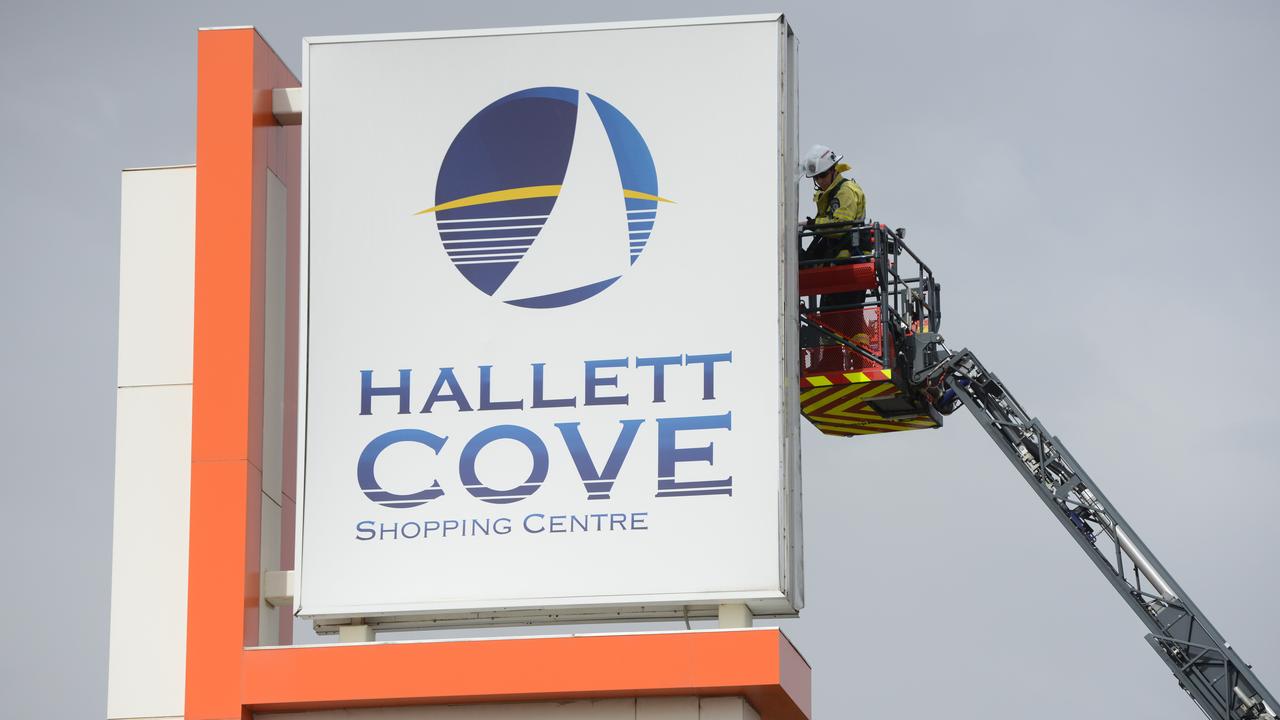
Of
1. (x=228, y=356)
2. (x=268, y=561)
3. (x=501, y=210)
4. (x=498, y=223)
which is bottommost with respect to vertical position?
(x=268, y=561)

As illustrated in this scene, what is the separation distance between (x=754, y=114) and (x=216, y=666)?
9938mm

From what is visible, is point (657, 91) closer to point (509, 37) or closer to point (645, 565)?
point (509, 37)

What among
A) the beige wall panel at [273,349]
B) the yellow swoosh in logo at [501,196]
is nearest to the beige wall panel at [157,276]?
the beige wall panel at [273,349]

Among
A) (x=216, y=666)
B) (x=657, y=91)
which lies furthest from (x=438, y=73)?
(x=216, y=666)

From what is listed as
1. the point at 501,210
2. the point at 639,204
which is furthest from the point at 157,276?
the point at 639,204

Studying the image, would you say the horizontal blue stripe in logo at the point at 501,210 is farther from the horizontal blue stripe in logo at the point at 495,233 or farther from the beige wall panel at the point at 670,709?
the beige wall panel at the point at 670,709

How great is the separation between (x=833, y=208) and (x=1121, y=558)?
8434mm

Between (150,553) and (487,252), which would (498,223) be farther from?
(150,553)

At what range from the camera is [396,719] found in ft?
92.5

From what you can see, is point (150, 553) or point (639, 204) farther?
point (639, 204)

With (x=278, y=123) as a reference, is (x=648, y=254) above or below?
below

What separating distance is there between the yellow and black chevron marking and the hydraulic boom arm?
1.09 m

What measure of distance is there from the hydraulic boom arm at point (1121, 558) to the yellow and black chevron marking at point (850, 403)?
42.8 inches

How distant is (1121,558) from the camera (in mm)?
37500
